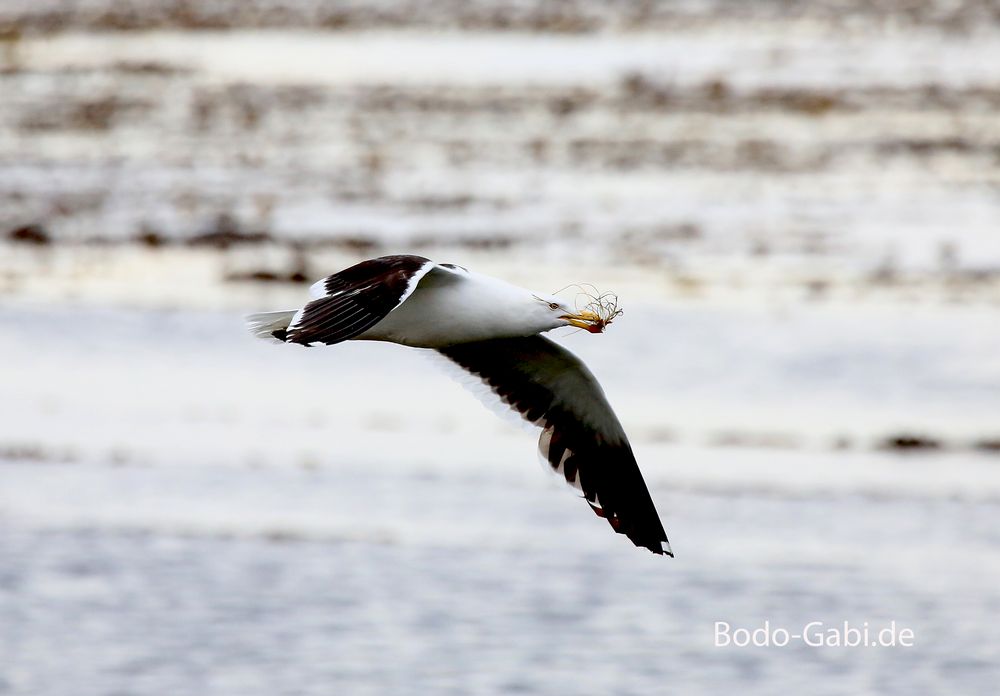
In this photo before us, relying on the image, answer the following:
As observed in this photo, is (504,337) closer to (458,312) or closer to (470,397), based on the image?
(458,312)

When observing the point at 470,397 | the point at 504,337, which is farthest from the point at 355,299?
the point at 470,397

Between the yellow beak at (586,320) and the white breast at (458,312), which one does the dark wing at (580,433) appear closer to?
the white breast at (458,312)

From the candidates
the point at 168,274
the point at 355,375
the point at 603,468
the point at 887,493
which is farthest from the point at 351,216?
the point at 603,468

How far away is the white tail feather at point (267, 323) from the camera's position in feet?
25.8

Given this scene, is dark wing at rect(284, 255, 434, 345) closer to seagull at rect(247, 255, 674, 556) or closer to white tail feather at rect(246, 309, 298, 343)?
seagull at rect(247, 255, 674, 556)

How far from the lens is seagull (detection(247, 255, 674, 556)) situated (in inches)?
279

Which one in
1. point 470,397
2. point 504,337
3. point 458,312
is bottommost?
point 470,397

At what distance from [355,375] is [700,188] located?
858cm

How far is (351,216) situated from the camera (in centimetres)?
2244

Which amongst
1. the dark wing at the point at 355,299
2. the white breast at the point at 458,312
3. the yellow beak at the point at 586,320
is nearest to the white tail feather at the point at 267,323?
the white breast at the point at 458,312

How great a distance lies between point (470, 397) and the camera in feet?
51.8

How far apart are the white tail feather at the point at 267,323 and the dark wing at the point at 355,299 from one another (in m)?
A: 0.59

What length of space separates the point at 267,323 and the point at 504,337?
94cm

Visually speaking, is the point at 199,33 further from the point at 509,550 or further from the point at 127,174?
the point at 509,550
